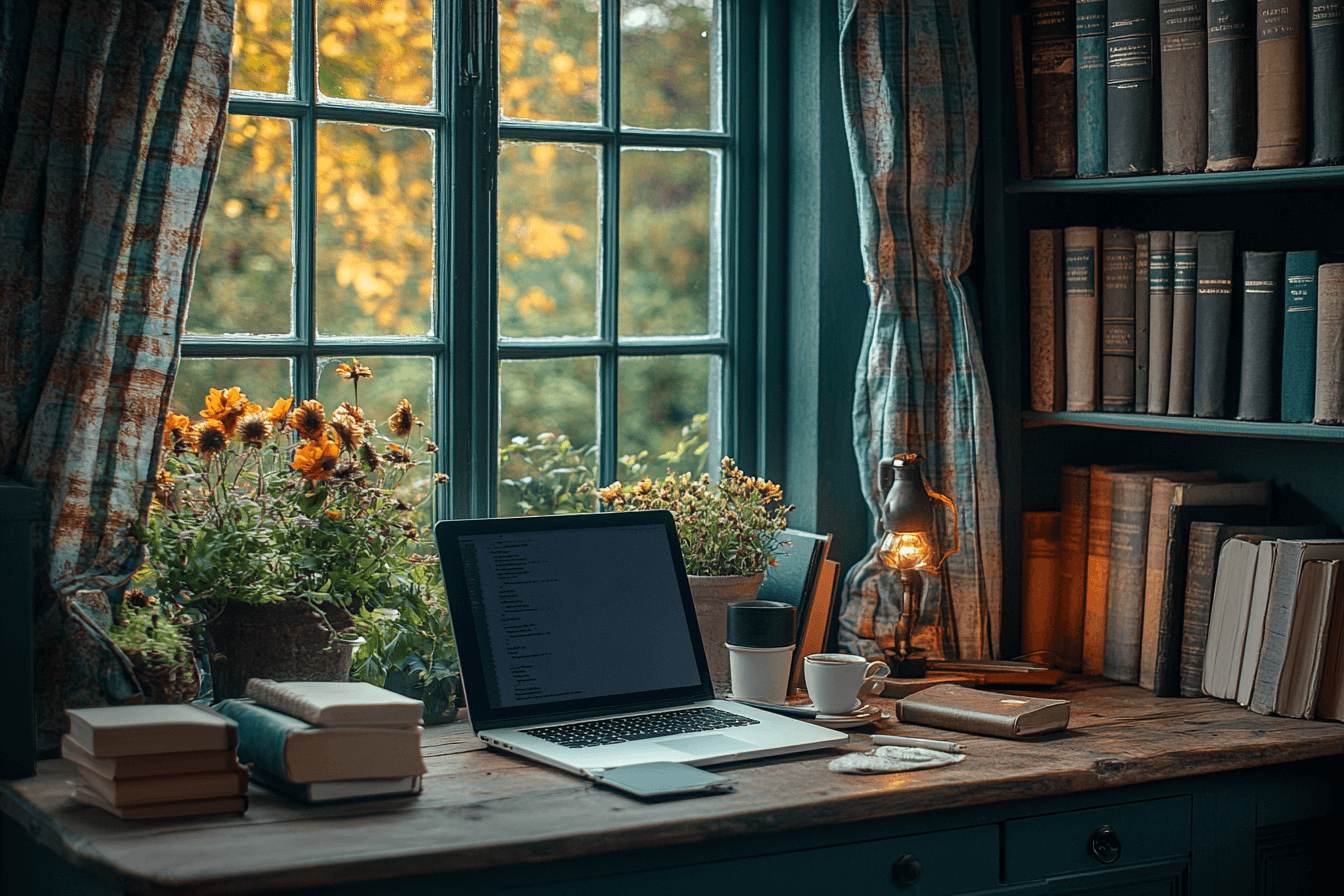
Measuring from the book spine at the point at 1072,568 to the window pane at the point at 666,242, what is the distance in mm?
754

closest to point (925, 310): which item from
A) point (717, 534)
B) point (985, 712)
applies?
point (717, 534)

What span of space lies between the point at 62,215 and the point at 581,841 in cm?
109

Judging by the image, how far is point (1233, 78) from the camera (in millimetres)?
2295

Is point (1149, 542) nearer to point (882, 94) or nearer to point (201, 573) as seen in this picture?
point (882, 94)

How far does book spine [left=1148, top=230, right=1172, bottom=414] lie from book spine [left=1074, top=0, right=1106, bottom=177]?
6.7 inches

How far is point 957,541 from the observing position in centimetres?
256

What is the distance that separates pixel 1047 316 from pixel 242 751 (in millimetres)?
1597

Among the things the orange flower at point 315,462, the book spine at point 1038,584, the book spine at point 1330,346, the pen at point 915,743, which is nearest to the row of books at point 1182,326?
the book spine at point 1330,346

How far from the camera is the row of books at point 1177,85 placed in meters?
2.23

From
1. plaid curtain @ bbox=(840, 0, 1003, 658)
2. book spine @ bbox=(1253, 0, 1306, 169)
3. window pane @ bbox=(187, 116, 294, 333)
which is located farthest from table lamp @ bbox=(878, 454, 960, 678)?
window pane @ bbox=(187, 116, 294, 333)

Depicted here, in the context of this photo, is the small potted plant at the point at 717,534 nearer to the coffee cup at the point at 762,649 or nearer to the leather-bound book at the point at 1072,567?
the coffee cup at the point at 762,649

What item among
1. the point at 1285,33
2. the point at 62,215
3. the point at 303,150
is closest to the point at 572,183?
the point at 303,150

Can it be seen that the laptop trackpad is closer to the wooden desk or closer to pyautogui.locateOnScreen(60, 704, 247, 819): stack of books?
the wooden desk

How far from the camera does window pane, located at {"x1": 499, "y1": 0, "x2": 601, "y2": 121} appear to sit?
8.15 feet
